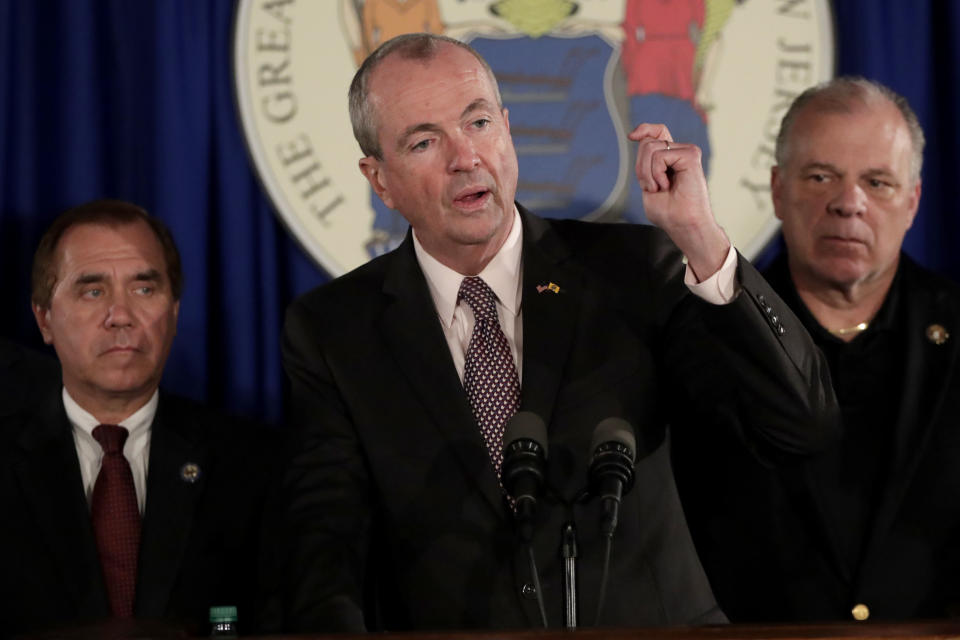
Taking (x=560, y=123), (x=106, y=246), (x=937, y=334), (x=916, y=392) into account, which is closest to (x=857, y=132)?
(x=937, y=334)

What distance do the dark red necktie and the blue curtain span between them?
362 mm

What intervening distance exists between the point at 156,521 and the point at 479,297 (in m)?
1.02

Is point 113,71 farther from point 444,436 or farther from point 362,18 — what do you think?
point 444,436

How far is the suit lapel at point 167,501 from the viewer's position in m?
3.02

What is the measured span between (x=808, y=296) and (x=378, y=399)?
1.17 m

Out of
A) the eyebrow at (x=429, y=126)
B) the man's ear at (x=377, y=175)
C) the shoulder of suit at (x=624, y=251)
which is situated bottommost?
the shoulder of suit at (x=624, y=251)

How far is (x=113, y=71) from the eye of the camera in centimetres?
355

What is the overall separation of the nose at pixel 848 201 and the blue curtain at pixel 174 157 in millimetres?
531

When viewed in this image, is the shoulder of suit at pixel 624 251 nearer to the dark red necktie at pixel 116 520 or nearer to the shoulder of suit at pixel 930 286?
the shoulder of suit at pixel 930 286

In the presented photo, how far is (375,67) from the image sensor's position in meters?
2.68

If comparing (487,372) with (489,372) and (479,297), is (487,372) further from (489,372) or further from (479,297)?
(479,297)

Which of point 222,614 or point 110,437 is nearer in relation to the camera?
point 222,614

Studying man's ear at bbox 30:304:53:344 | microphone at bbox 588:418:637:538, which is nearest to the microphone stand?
microphone at bbox 588:418:637:538

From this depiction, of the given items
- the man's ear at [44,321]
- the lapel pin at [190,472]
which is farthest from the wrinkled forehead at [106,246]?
the lapel pin at [190,472]
